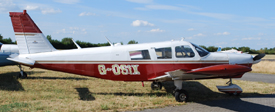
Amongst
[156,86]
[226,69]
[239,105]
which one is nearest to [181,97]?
[226,69]

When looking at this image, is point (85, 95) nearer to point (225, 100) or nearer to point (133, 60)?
point (133, 60)

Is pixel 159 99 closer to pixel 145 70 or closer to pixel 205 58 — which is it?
pixel 145 70

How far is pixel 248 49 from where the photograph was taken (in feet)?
238

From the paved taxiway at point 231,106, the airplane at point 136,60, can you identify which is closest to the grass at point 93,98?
the paved taxiway at point 231,106

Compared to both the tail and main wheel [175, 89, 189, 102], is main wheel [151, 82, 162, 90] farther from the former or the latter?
the tail

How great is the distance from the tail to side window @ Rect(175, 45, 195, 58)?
5.07 m

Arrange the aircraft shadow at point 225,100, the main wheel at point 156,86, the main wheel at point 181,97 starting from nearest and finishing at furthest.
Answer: the aircraft shadow at point 225,100, the main wheel at point 181,97, the main wheel at point 156,86

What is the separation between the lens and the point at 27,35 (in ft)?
26.7

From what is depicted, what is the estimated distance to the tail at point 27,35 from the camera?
7977 millimetres

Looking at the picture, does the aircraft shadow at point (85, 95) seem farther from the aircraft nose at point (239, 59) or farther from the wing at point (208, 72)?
the aircraft nose at point (239, 59)

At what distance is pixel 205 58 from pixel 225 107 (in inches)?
74.3

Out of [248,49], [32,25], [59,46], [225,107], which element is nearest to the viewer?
[225,107]

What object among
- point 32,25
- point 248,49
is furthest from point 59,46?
point 248,49

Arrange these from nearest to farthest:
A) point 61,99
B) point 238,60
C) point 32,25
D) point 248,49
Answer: point 61,99 → point 238,60 → point 32,25 → point 248,49
